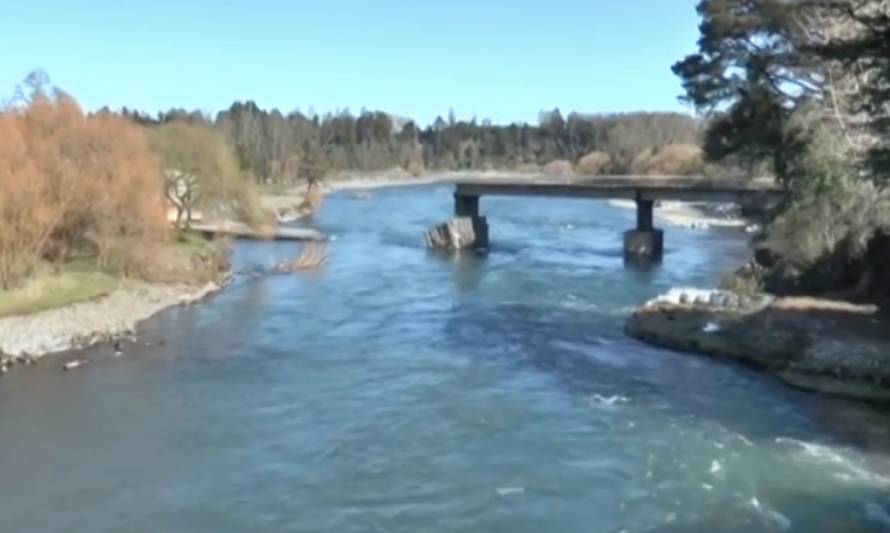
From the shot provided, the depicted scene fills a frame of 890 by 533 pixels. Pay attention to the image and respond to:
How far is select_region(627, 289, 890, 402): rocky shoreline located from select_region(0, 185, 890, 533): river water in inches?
33.7

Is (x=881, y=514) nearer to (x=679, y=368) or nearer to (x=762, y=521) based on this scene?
(x=762, y=521)

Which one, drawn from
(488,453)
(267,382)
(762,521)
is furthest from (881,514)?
(267,382)

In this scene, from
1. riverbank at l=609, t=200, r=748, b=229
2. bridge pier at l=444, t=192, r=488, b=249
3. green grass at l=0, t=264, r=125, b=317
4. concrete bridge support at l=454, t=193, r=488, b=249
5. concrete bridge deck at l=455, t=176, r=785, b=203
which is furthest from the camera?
riverbank at l=609, t=200, r=748, b=229

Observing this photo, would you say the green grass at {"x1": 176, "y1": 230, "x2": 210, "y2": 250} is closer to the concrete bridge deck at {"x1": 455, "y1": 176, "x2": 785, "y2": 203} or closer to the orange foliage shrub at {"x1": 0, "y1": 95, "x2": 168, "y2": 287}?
the orange foliage shrub at {"x1": 0, "y1": 95, "x2": 168, "y2": 287}

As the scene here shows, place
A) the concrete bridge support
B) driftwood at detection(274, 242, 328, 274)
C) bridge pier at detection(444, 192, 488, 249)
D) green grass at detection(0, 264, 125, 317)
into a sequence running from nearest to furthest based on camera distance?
green grass at detection(0, 264, 125, 317)
driftwood at detection(274, 242, 328, 274)
bridge pier at detection(444, 192, 488, 249)
the concrete bridge support

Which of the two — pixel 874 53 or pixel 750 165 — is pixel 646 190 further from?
pixel 874 53

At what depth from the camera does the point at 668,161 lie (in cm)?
11900

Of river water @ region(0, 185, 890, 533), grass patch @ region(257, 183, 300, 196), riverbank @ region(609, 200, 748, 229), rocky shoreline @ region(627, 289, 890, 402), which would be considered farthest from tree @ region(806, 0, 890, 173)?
grass patch @ region(257, 183, 300, 196)

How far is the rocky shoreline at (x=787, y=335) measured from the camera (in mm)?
24312

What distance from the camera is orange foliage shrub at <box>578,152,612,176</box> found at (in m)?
142

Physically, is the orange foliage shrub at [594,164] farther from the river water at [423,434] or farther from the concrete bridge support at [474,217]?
the river water at [423,434]

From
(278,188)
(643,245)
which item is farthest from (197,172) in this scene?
(278,188)

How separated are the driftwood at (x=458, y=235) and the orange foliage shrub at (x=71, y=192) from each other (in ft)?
67.7

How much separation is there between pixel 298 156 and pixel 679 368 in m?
107
